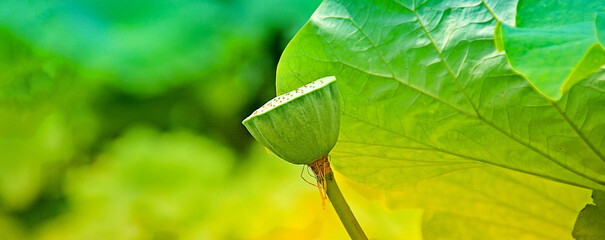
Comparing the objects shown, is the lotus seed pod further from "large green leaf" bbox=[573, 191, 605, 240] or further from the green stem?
"large green leaf" bbox=[573, 191, 605, 240]

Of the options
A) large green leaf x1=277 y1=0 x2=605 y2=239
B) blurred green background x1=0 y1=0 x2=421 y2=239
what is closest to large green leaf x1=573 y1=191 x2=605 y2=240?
large green leaf x1=277 y1=0 x2=605 y2=239

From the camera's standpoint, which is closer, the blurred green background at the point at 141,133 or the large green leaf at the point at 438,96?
the large green leaf at the point at 438,96

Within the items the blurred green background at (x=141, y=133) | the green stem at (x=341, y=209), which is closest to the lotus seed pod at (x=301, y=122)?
the green stem at (x=341, y=209)

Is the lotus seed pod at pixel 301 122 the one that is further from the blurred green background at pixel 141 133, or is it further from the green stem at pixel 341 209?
the blurred green background at pixel 141 133

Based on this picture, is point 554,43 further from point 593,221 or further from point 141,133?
point 141,133

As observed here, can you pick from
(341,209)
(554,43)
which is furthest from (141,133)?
(554,43)

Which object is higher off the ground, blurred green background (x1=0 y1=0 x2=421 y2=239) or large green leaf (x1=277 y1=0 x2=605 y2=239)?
blurred green background (x1=0 y1=0 x2=421 y2=239)
